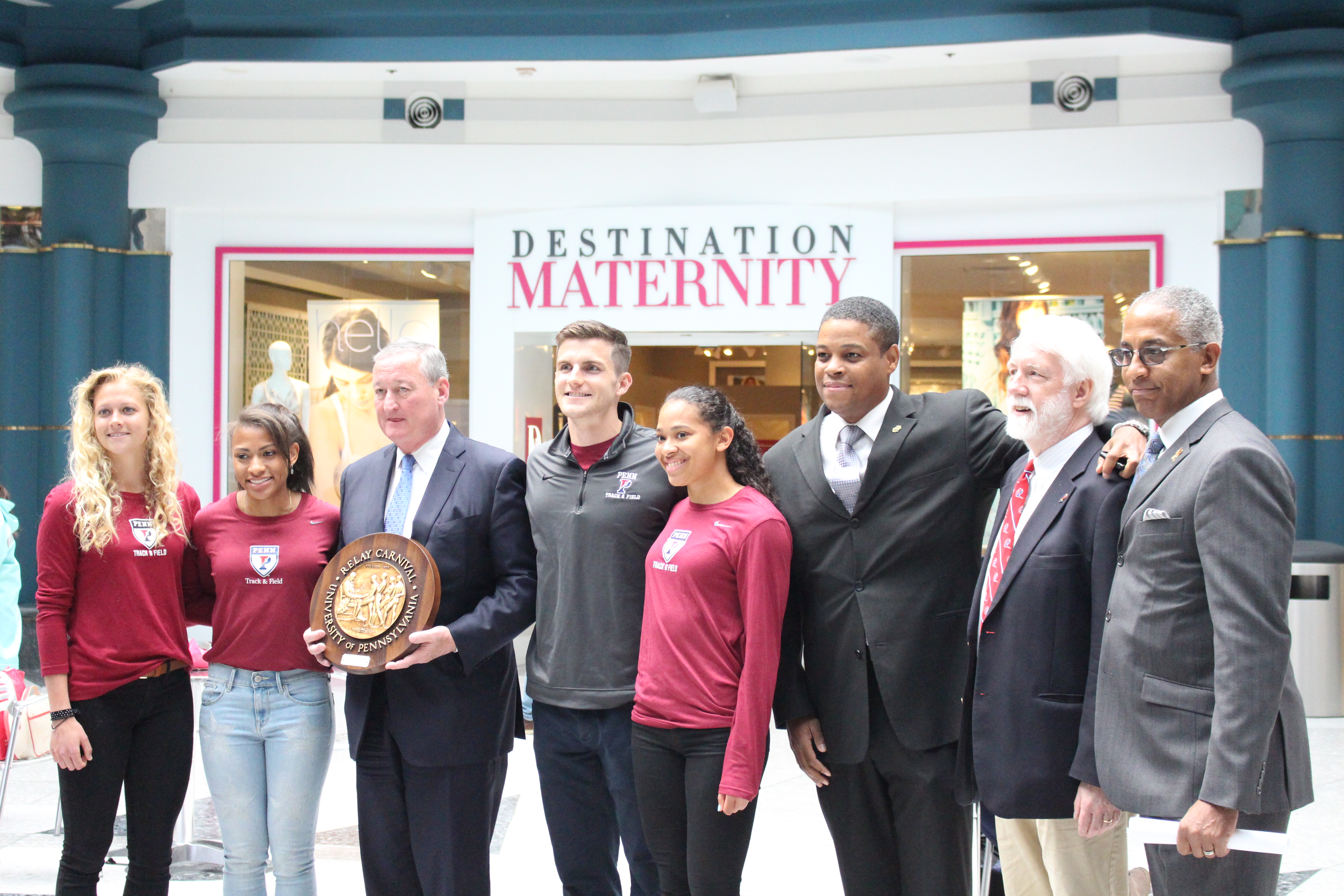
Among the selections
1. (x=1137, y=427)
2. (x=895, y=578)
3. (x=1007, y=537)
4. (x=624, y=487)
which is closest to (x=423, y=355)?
(x=624, y=487)

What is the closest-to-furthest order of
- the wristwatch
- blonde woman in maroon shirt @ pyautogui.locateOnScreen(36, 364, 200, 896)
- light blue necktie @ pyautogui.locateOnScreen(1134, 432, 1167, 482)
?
light blue necktie @ pyautogui.locateOnScreen(1134, 432, 1167, 482) → the wristwatch → blonde woman in maroon shirt @ pyautogui.locateOnScreen(36, 364, 200, 896)

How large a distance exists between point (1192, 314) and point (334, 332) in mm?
8383

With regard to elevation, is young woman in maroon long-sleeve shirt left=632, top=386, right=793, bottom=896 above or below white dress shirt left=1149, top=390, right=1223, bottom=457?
below

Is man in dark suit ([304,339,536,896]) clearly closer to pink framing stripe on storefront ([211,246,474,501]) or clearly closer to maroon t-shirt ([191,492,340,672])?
maroon t-shirt ([191,492,340,672])

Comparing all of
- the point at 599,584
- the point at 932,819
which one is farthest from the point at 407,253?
the point at 932,819

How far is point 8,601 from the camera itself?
465cm

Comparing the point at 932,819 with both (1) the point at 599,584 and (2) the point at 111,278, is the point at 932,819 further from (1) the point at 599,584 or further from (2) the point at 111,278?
(2) the point at 111,278

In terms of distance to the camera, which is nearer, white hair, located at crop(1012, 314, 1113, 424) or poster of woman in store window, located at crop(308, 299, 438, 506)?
white hair, located at crop(1012, 314, 1113, 424)

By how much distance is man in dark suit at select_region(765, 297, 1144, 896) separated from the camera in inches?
127

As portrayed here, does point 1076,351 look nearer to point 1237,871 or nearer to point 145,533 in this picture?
point 1237,871

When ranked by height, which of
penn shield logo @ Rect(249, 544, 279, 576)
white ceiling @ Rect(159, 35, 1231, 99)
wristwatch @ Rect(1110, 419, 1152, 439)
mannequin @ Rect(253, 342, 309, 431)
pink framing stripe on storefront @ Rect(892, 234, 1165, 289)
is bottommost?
penn shield logo @ Rect(249, 544, 279, 576)

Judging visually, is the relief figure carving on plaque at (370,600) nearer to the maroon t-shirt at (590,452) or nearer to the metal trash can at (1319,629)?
the maroon t-shirt at (590,452)


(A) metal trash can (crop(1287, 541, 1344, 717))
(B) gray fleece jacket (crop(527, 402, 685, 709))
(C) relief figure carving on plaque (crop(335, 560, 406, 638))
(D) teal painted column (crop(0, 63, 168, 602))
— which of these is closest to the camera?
(C) relief figure carving on plaque (crop(335, 560, 406, 638))

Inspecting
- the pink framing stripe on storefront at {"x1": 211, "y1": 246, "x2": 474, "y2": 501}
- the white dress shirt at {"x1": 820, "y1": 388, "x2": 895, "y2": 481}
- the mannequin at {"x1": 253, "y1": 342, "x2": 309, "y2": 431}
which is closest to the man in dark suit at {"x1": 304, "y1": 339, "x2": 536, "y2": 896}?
the white dress shirt at {"x1": 820, "y1": 388, "x2": 895, "y2": 481}
